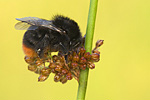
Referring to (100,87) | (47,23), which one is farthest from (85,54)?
(100,87)

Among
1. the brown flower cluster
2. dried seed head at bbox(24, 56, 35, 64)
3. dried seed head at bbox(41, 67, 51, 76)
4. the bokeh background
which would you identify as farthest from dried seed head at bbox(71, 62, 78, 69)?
the bokeh background

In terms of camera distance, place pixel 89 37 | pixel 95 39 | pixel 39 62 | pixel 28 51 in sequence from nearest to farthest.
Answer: pixel 89 37 → pixel 39 62 → pixel 28 51 → pixel 95 39

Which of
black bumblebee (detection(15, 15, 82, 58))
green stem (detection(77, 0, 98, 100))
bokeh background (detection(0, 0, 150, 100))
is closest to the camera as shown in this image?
green stem (detection(77, 0, 98, 100))

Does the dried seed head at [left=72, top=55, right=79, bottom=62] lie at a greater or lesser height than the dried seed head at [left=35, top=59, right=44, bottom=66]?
greater

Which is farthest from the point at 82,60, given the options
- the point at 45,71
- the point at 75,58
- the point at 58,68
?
the point at 45,71

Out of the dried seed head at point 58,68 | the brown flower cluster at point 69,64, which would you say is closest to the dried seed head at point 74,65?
the brown flower cluster at point 69,64

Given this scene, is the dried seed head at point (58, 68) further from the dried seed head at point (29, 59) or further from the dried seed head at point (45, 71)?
the dried seed head at point (29, 59)

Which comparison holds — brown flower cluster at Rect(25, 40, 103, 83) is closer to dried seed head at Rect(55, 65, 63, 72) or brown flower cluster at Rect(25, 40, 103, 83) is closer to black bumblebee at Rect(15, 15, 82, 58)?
dried seed head at Rect(55, 65, 63, 72)

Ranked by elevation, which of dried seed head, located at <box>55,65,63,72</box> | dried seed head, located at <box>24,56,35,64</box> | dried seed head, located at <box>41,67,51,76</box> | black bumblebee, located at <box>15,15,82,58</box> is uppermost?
black bumblebee, located at <box>15,15,82,58</box>

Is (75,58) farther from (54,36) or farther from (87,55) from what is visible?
(54,36)
